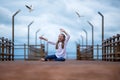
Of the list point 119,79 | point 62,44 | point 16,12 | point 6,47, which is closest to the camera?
point 119,79

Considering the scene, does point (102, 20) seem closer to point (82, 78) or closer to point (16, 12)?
point (16, 12)

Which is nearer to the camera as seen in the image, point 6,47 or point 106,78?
point 106,78

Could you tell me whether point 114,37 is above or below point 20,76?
above

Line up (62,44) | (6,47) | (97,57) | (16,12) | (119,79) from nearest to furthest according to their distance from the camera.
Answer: (119,79) < (62,44) < (6,47) < (16,12) < (97,57)

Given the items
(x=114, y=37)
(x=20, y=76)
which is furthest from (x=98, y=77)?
(x=114, y=37)

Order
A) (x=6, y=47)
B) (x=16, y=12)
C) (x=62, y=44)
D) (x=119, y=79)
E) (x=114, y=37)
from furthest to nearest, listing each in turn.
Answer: (x=16, y=12) < (x=6, y=47) < (x=114, y=37) < (x=62, y=44) < (x=119, y=79)

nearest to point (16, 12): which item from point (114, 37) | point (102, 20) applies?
point (102, 20)

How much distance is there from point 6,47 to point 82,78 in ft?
46.7

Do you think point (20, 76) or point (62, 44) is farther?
point (62, 44)

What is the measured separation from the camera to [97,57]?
25.0m

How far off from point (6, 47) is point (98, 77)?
14.2 metres

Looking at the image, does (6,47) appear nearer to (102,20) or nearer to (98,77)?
(102,20)

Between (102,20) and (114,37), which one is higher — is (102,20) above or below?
above

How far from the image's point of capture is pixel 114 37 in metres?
16.8
